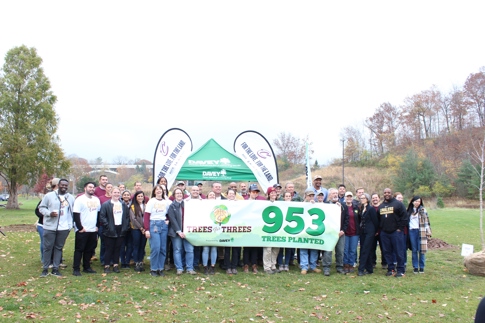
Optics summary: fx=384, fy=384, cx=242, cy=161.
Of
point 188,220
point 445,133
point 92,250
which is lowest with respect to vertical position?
point 92,250

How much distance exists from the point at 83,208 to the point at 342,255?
5.58 m

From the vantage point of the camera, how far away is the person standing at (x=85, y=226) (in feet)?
24.9

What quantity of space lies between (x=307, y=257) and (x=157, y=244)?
3.27m

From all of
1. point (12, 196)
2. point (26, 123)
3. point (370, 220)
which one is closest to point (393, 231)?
point (370, 220)

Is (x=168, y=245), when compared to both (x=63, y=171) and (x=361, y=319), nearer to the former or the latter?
(x=361, y=319)

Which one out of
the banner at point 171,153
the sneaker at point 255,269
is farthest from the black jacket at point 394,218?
the banner at point 171,153

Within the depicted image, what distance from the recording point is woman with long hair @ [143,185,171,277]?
304 inches

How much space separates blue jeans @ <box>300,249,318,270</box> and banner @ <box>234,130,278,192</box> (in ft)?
8.67

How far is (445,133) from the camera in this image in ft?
200

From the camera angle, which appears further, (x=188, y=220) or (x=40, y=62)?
(x=40, y=62)

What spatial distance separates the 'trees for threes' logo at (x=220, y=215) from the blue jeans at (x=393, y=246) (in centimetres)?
343

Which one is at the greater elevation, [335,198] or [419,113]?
[419,113]

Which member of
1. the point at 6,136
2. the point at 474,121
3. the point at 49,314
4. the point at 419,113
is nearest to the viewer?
the point at 49,314

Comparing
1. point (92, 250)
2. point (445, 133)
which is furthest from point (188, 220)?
point (445, 133)
